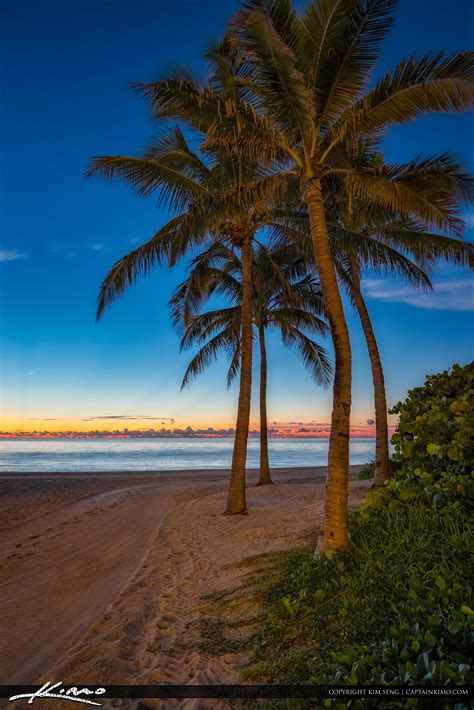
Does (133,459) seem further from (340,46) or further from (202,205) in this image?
(340,46)

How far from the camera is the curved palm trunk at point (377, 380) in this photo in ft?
38.5

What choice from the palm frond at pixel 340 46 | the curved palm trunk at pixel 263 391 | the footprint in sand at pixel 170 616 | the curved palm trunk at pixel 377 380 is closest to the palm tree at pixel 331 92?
the palm frond at pixel 340 46

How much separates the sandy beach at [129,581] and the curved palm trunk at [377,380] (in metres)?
1.18

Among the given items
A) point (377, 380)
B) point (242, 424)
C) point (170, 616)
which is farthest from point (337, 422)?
point (377, 380)

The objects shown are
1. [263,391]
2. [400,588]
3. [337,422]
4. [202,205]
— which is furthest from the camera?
[263,391]

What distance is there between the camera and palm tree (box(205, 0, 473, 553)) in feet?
18.3

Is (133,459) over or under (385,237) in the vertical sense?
under

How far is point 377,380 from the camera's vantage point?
12.1m

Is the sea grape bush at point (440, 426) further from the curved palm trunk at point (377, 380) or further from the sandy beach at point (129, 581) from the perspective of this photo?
the curved palm trunk at point (377, 380)

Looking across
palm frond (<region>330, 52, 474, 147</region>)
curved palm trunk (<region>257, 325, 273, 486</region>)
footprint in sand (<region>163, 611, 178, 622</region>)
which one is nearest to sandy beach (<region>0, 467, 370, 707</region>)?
footprint in sand (<region>163, 611, 178, 622</region>)

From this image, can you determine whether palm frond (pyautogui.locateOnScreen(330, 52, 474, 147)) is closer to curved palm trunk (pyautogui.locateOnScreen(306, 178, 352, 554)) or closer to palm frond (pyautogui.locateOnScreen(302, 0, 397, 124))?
palm frond (pyautogui.locateOnScreen(302, 0, 397, 124))

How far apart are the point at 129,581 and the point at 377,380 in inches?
328

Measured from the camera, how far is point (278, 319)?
16.8 m

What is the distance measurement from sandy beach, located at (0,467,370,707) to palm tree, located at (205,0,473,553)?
199cm
